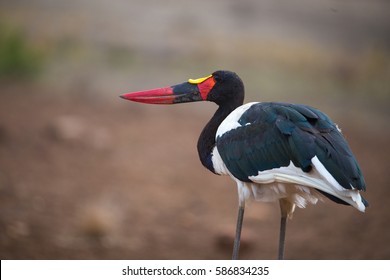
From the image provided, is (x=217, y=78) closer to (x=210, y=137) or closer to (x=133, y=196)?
(x=210, y=137)

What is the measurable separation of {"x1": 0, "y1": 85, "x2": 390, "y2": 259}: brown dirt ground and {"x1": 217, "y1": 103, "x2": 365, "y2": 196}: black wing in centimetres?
305

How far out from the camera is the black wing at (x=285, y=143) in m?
5.10

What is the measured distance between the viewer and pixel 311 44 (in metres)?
16.3

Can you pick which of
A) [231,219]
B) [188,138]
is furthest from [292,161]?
[188,138]

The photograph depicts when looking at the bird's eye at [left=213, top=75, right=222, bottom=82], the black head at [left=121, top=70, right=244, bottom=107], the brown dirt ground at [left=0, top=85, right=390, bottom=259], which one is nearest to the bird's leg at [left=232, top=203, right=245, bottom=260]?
the black head at [left=121, top=70, right=244, bottom=107]

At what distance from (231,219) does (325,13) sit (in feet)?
27.6

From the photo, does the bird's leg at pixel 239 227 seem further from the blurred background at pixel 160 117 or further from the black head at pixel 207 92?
the blurred background at pixel 160 117

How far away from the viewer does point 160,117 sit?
1305 centimetres

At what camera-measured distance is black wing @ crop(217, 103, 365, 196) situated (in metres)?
5.10

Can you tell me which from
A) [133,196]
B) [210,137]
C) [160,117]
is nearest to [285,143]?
[210,137]

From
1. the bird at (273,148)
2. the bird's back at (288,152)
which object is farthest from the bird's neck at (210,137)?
the bird's back at (288,152)

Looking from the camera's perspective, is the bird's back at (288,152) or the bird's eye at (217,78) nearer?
the bird's back at (288,152)

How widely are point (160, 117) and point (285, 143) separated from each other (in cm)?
786

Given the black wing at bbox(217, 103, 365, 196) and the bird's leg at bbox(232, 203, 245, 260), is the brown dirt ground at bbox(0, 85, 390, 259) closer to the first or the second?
the bird's leg at bbox(232, 203, 245, 260)
